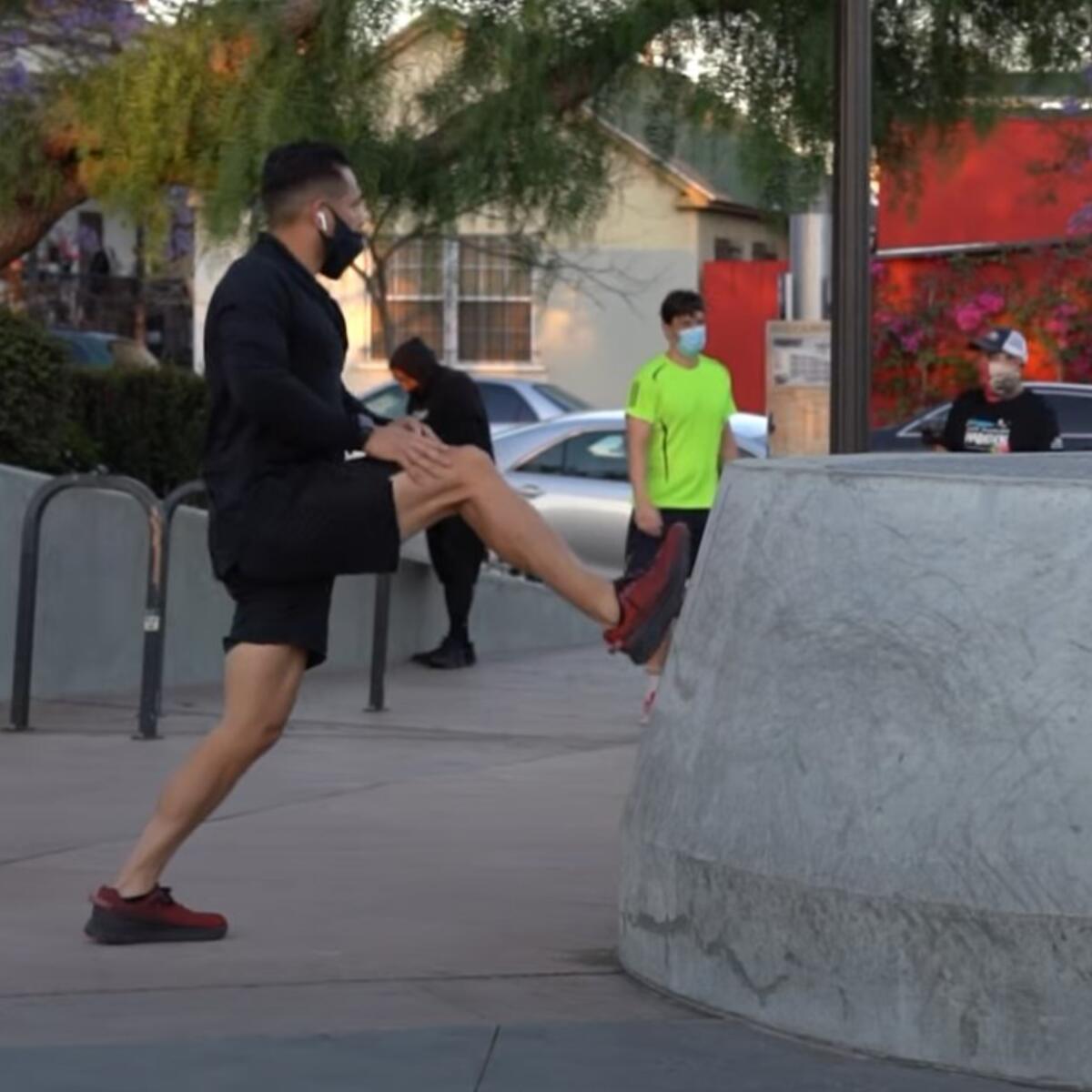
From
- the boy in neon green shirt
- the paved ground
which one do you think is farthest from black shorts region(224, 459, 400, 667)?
the boy in neon green shirt

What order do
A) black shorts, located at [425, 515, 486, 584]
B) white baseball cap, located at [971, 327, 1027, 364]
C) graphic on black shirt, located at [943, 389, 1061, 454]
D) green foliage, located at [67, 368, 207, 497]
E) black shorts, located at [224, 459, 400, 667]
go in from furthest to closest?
green foliage, located at [67, 368, 207, 497] < black shorts, located at [425, 515, 486, 584] < white baseball cap, located at [971, 327, 1027, 364] < graphic on black shirt, located at [943, 389, 1061, 454] < black shorts, located at [224, 459, 400, 667]

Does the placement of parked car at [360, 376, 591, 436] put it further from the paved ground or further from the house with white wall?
the paved ground

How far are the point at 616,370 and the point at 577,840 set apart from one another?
3319cm

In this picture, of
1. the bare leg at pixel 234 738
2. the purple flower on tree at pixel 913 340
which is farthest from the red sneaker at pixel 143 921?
the purple flower on tree at pixel 913 340

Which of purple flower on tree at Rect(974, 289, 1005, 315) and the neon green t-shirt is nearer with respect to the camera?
the neon green t-shirt

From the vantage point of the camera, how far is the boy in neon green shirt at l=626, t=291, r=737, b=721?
12188 millimetres

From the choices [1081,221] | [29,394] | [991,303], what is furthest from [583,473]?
[991,303]

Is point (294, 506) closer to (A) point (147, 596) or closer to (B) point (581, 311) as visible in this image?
(A) point (147, 596)

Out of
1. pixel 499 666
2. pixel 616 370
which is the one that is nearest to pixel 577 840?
pixel 499 666

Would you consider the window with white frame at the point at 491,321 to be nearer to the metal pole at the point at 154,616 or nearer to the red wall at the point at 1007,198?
the red wall at the point at 1007,198

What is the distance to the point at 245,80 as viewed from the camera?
12562mm

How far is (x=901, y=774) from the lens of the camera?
6.03 meters

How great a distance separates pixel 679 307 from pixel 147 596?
2.63 meters

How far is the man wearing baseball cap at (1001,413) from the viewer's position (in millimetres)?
11812
